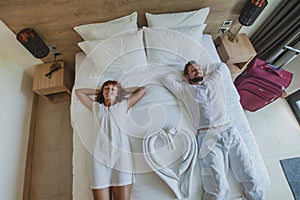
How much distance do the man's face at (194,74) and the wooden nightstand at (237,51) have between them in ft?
1.97

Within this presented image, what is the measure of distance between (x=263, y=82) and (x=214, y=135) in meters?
0.93

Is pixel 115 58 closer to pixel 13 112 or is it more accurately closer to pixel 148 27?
pixel 148 27

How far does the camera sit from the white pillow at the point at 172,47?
1911mm

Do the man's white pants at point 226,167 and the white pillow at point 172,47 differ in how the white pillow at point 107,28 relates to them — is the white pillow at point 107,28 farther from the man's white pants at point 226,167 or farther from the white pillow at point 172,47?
the man's white pants at point 226,167

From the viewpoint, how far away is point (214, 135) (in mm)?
1347

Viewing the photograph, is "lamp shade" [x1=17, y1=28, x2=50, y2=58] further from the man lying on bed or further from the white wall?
the man lying on bed

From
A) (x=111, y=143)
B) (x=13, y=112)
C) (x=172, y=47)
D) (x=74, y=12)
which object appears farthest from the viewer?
(x=13, y=112)

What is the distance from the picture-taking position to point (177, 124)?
1.44 meters

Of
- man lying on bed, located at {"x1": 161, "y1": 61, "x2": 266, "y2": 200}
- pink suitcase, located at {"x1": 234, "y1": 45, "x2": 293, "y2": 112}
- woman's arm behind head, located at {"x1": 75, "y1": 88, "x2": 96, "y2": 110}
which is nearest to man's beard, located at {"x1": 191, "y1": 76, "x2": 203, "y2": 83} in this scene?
man lying on bed, located at {"x1": 161, "y1": 61, "x2": 266, "y2": 200}

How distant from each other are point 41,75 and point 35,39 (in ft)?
1.44

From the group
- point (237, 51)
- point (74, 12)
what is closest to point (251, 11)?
point (237, 51)

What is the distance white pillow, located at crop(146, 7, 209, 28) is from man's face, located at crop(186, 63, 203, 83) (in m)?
0.53

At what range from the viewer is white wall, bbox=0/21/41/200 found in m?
1.80

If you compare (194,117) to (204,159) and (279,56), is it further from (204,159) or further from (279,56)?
(279,56)
